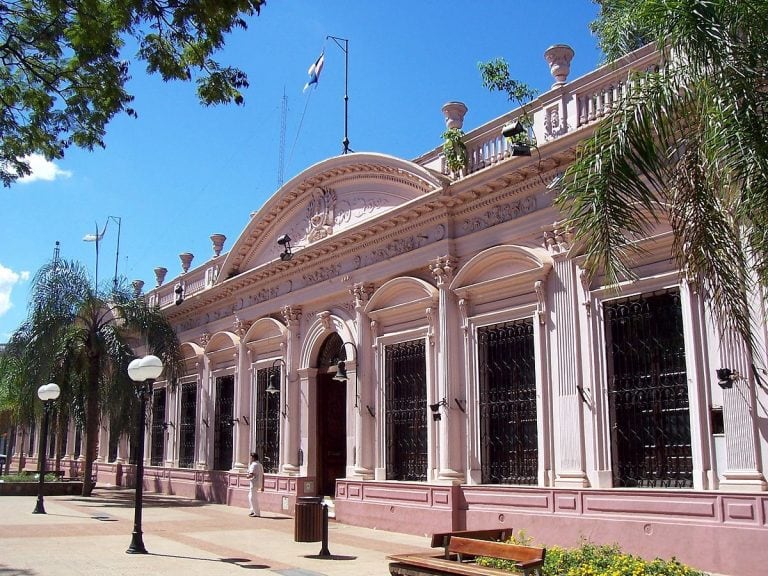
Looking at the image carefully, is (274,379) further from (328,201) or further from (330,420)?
(328,201)

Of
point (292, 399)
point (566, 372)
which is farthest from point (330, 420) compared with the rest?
point (566, 372)

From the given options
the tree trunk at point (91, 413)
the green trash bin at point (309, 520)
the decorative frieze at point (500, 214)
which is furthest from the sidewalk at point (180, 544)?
the decorative frieze at point (500, 214)

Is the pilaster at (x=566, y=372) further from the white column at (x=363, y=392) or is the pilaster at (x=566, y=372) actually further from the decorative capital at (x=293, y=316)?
the decorative capital at (x=293, y=316)

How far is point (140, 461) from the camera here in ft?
40.7

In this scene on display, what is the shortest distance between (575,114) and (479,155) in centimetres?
238

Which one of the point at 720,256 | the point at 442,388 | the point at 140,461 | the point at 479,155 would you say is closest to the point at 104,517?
the point at 140,461

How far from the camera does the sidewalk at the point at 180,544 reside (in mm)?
10633

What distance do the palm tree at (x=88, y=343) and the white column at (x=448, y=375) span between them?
1174 cm

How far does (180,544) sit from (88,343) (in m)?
12.4

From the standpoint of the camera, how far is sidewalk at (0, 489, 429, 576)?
10.6 m

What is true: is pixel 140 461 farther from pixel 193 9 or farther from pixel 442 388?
Result: pixel 193 9

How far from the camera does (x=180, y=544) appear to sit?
13344mm

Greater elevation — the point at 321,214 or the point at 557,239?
the point at 321,214

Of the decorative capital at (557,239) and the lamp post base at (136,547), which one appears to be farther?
the decorative capital at (557,239)
